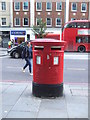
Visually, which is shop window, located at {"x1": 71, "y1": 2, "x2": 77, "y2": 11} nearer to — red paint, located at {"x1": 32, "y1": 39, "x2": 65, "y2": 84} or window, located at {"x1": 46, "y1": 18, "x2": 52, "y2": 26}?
window, located at {"x1": 46, "y1": 18, "x2": 52, "y2": 26}

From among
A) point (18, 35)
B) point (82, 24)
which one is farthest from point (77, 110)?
point (18, 35)

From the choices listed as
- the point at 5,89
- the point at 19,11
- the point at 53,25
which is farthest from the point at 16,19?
the point at 5,89

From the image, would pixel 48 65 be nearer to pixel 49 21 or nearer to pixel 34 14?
pixel 49 21

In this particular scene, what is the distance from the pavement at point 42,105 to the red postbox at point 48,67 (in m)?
0.24

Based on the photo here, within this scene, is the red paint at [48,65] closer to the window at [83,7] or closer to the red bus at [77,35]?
the red bus at [77,35]

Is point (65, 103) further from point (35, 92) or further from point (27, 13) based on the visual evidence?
point (27, 13)

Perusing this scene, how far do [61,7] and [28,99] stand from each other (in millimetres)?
37136

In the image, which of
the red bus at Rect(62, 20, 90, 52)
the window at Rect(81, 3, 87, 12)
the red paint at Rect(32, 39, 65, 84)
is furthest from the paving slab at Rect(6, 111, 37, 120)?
the window at Rect(81, 3, 87, 12)

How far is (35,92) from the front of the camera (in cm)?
591

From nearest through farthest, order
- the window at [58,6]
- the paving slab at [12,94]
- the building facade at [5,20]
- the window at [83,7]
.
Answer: the paving slab at [12,94] → the window at [83,7] → the window at [58,6] → the building facade at [5,20]

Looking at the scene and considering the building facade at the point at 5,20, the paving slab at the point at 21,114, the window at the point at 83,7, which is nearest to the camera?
the paving slab at the point at 21,114

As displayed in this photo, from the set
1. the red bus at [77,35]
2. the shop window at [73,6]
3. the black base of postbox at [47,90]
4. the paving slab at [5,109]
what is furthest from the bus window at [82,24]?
the paving slab at [5,109]

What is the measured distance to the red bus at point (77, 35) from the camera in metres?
28.2

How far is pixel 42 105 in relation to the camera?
5172mm
